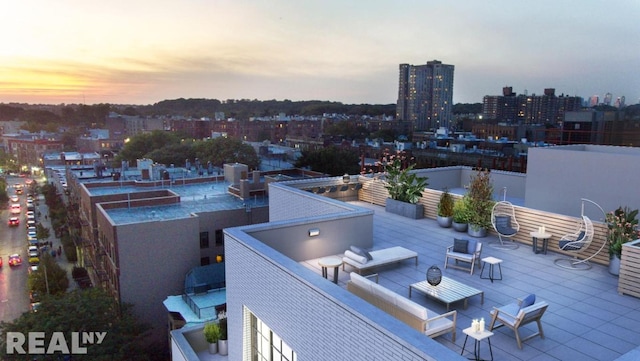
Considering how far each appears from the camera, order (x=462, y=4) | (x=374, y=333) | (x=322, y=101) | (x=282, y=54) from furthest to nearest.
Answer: (x=322, y=101) < (x=282, y=54) < (x=462, y=4) < (x=374, y=333)

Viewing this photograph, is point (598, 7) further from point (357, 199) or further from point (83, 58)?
point (83, 58)

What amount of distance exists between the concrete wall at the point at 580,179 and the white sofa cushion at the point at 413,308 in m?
8.49

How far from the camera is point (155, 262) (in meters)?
22.6

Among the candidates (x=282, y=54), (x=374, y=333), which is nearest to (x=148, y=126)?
(x=282, y=54)

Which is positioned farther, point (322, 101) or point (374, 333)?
point (322, 101)

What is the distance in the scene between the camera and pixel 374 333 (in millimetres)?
4523

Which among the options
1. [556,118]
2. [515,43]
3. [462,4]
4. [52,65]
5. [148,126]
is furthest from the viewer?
[148,126]

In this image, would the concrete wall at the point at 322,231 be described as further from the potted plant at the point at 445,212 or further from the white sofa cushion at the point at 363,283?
the potted plant at the point at 445,212

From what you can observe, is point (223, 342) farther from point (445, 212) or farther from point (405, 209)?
point (445, 212)

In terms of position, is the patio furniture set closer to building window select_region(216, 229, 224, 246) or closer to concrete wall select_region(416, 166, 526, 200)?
concrete wall select_region(416, 166, 526, 200)

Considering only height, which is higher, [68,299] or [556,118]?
[556,118]

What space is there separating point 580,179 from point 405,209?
4.75 m

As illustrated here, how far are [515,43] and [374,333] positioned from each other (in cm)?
5256

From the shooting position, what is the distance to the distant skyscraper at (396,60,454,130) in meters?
155
